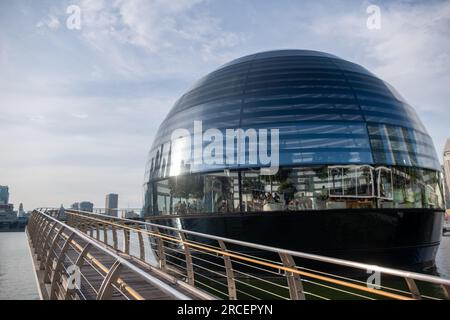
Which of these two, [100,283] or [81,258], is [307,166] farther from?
[81,258]

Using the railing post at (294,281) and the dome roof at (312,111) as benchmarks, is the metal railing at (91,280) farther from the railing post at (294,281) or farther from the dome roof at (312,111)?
the dome roof at (312,111)

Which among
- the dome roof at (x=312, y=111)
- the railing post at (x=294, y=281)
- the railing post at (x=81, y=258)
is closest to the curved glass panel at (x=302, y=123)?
the dome roof at (x=312, y=111)

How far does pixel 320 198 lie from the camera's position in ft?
46.8

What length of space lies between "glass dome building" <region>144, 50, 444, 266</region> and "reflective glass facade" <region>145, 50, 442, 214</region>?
51 millimetres

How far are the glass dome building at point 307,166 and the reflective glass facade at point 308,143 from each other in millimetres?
51

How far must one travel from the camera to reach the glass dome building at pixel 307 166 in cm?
1395

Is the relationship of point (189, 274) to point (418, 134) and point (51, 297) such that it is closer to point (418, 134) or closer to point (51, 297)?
point (51, 297)

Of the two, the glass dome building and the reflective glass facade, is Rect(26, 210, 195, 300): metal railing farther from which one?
the reflective glass facade

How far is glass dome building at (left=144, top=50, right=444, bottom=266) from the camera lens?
45.8ft

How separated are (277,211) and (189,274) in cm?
666

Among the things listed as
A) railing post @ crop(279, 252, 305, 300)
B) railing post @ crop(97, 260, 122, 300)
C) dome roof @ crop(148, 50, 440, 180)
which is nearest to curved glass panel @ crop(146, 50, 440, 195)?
dome roof @ crop(148, 50, 440, 180)

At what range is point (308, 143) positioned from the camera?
49.9 ft
